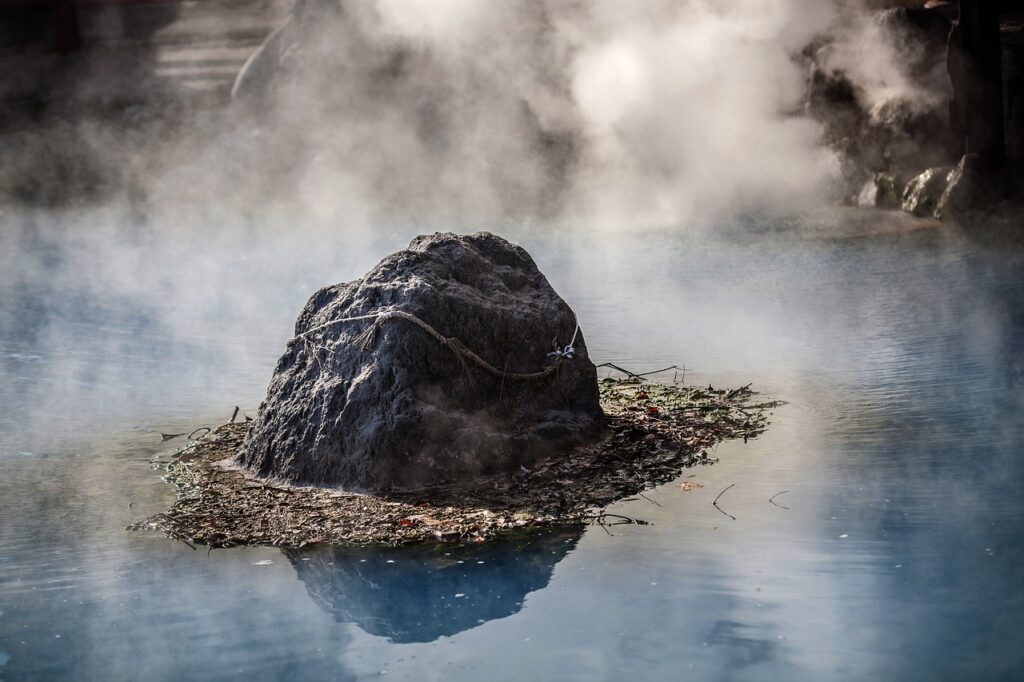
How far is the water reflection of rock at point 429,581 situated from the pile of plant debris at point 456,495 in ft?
0.34

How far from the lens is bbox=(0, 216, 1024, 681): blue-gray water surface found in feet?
11.1

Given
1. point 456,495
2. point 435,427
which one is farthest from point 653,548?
point 435,427

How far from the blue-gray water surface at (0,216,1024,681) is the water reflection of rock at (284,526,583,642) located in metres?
0.01

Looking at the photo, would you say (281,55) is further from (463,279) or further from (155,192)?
(463,279)

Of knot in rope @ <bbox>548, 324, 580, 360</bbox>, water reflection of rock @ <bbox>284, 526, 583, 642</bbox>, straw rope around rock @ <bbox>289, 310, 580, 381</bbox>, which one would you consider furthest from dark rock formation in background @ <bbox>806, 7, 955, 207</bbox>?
water reflection of rock @ <bbox>284, 526, 583, 642</bbox>

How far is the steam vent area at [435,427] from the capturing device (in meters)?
4.46

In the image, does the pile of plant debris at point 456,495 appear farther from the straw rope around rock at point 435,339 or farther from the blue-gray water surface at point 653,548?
the straw rope around rock at point 435,339

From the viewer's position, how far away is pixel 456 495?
15.1ft

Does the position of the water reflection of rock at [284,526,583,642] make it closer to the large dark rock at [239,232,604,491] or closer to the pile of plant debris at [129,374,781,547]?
the pile of plant debris at [129,374,781,547]

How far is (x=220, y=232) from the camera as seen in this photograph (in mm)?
12344

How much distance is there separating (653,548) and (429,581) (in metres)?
0.79

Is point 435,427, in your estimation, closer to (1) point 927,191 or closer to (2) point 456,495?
(2) point 456,495

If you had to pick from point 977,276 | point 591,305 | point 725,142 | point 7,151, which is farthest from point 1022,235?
point 7,151

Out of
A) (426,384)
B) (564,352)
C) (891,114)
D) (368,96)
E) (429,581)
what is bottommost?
(429,581)
